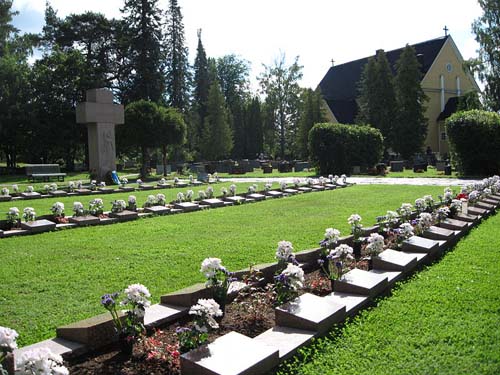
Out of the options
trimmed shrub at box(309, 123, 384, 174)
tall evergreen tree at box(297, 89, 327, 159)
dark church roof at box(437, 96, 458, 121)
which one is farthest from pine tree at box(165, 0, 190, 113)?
dark church roof at box(437, 96, 458, 121)

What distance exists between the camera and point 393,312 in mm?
4672

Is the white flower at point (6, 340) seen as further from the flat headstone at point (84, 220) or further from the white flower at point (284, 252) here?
the flat headstone at point (84, 220)

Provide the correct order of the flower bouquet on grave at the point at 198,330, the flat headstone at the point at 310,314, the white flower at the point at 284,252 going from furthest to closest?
1. the white flower at the point at 284,252
2. the flat headstone at the point at 310,314
3. the flower bouquet on grave at the point at 198,330

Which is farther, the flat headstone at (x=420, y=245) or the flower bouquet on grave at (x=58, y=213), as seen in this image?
the flower bouquet on grave at (x=58, y=213)

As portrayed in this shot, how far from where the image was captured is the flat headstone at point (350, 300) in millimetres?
4656

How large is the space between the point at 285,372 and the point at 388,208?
9729 mm

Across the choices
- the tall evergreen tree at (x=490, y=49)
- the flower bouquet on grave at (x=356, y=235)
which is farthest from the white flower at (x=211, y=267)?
the tall evergreen tree at (x=490, y=49)

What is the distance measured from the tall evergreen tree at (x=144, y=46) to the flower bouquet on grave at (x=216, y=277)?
3784cm

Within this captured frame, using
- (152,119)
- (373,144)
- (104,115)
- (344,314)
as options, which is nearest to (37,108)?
(152,119)

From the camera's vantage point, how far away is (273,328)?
4.20 metres

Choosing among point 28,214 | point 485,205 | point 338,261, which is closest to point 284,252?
point 338,261

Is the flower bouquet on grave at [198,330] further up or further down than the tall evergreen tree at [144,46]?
further down

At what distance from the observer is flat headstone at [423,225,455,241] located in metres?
7.63

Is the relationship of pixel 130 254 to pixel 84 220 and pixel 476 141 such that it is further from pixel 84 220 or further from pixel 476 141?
pixel 476 141
